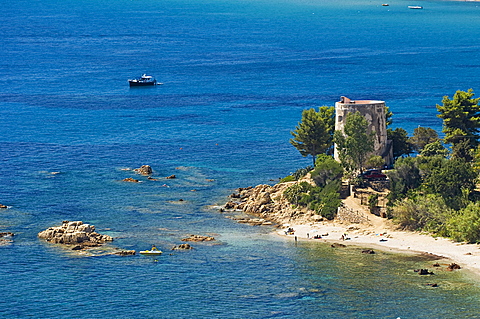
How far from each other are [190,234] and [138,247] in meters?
6.71

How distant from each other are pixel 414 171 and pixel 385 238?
10.5 metres

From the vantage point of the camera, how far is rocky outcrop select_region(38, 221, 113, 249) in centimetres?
8956

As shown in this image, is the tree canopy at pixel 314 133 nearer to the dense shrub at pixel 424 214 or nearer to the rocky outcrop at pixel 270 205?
the rocky outcrop at pixel 270 205

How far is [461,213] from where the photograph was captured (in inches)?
3467

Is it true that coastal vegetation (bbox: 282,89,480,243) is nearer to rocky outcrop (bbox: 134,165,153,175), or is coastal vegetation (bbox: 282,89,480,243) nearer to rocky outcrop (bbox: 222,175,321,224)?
rocky outcrop (bbox: 222,175,321,224)

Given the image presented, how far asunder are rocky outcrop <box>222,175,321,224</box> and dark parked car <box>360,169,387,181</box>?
24.7ft

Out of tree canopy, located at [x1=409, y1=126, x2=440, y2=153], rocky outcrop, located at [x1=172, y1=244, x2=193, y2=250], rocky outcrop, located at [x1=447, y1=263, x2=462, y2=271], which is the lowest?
rocky outcrop, located at [x1=172, y1=244, x2=193, y2=250]

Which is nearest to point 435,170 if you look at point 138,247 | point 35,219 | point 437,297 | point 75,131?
point 437,297

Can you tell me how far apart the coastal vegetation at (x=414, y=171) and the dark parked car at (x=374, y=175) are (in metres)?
0.83

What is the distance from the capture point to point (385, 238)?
8900 centimetres

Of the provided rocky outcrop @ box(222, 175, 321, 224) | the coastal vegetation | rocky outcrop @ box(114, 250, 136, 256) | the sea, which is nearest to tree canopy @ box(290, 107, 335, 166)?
the coastal vegetation

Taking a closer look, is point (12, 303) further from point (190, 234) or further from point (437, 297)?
point (437, 297)

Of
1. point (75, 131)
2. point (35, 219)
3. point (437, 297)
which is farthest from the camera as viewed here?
point (75, 131)

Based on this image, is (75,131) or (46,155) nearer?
(46,155)
